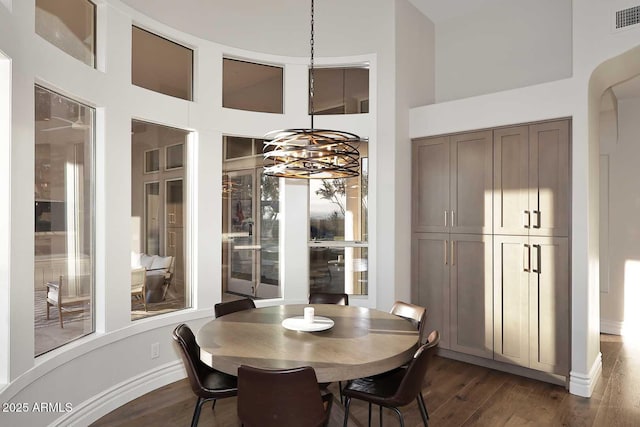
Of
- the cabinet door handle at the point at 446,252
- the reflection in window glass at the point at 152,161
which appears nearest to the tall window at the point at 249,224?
the reflection in window glass at the point at 152,161

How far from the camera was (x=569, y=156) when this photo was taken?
3.49 meters

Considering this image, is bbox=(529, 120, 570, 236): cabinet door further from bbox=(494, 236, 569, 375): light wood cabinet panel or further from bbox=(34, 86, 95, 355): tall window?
bbox=(34, 86, 95, 355): tall window

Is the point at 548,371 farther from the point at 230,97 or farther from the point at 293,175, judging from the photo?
the point at 230,97

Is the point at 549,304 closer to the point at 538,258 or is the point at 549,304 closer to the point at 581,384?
the point at 538,258

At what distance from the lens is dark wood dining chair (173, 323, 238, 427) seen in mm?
2330

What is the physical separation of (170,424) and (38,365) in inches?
37.8

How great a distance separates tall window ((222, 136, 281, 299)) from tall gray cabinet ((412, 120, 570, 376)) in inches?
60.9

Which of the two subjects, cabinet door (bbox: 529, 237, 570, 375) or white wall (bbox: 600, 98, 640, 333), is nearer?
cabinet door (bbox: 529, 237, 570, 375)

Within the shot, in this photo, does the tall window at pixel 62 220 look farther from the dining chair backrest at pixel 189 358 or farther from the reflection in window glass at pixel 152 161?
the dining chair backrest at pixel 189 358

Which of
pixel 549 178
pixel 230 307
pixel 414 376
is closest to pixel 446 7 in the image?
pixel 549 178

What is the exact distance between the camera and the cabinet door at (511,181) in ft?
12.2

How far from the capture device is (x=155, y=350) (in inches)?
140

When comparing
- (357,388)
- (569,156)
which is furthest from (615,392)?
(357,388)

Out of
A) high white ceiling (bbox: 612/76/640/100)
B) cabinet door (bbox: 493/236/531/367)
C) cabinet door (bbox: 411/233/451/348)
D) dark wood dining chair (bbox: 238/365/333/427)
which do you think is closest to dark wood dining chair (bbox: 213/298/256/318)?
dark wood dining chair (bbox: 238/365/333/427)
